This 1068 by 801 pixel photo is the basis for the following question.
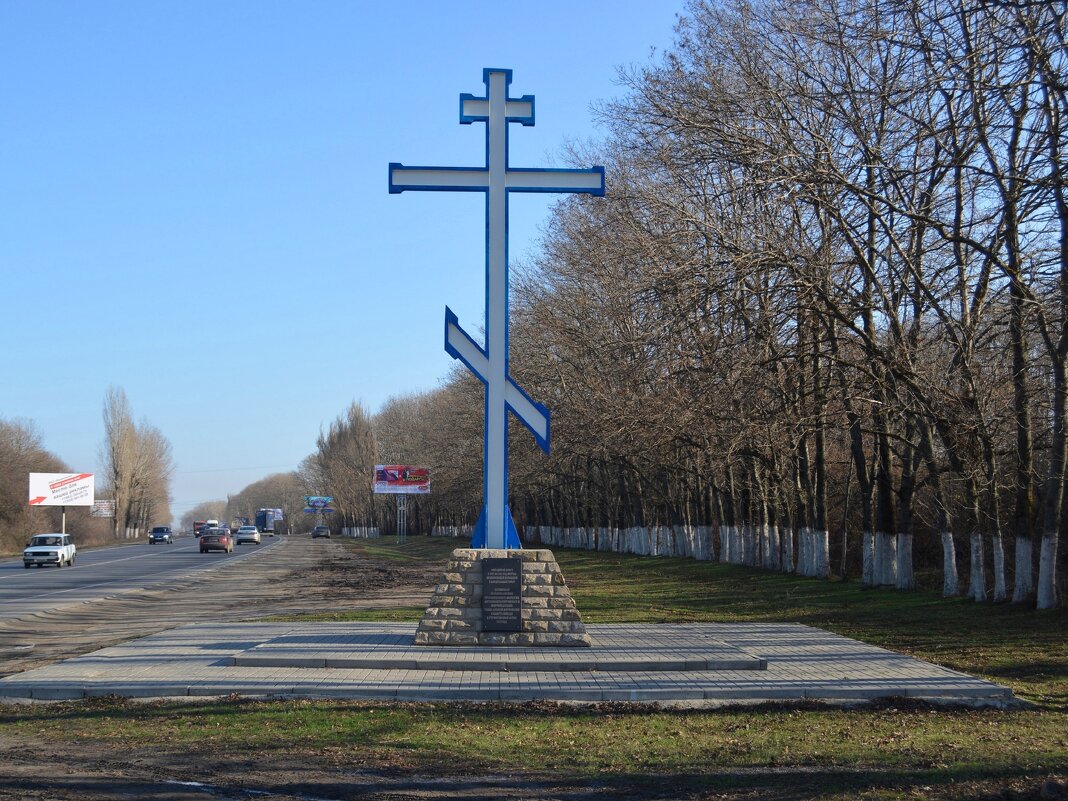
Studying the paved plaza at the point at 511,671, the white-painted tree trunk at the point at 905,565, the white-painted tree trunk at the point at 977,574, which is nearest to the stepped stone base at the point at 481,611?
the paved plaza at the point at 511,671

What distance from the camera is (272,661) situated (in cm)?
1334

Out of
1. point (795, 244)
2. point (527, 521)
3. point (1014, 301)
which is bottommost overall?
point (527, 521)

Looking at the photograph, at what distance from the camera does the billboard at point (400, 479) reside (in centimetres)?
9956

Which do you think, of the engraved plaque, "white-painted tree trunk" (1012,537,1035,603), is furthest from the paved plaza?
"white-painted tree trunk" (1012,537,1035,603)

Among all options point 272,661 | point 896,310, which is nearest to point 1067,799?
point 272,661

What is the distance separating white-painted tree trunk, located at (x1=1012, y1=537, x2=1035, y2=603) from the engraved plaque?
1008cm

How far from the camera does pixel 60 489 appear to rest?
8494 centimetres

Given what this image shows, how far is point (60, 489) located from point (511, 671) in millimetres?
81876

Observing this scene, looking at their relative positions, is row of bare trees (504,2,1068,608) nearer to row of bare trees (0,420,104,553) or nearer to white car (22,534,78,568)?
white car (22,534,78,568)

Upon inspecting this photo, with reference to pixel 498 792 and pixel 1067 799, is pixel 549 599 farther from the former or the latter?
pixel 1067 799

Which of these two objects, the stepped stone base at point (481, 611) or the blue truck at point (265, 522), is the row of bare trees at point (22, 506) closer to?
the blue truck at point (265, 522)

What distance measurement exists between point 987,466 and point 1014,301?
135 inches

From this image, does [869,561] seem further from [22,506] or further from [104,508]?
[104,508]

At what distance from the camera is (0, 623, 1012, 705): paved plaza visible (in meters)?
11.3
